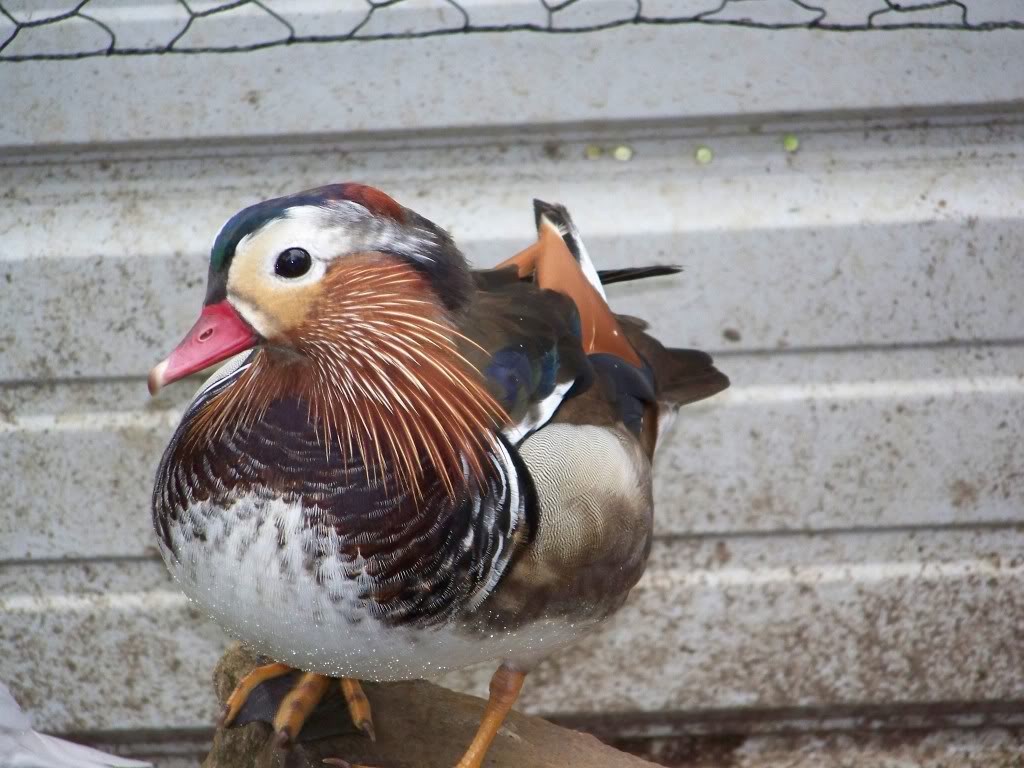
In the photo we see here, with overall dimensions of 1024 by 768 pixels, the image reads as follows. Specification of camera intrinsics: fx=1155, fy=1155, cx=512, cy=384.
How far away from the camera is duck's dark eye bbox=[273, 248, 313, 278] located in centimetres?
97

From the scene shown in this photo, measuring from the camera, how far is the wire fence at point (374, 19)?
1.64 meters

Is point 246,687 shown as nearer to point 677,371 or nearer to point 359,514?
point 359,514

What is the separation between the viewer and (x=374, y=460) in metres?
1.06

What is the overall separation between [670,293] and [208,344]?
0.97 metres

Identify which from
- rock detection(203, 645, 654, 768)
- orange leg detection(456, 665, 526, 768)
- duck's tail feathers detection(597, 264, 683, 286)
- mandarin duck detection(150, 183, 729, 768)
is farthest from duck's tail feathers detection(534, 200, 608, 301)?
rock detection(203, 645, 654, 768)

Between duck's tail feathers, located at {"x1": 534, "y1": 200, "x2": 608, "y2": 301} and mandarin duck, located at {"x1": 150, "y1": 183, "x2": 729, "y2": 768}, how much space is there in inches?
9.5

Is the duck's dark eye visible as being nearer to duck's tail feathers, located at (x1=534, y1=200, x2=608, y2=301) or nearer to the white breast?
the white breast

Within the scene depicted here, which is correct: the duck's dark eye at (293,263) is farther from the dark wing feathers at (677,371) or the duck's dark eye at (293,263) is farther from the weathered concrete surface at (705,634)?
the weathered concrete surface at (705,634)

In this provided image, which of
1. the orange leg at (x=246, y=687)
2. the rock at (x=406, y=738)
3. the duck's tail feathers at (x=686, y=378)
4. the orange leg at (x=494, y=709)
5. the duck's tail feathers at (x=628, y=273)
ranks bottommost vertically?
the rock at (x=406, y=738)

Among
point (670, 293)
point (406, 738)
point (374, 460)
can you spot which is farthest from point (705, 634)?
point (374, 460)

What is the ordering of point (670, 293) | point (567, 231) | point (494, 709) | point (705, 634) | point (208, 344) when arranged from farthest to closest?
1. point (705, 634)
2. point (670, 293)
3. point (567, 231)
4. point (494, 709)
5. point (208, 344)

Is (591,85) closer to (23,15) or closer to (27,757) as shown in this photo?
(23,15)

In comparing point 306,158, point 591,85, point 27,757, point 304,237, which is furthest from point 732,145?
point 27,757

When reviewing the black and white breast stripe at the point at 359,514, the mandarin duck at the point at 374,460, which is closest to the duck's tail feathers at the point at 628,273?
the mandarin duck at the point at 374,460
